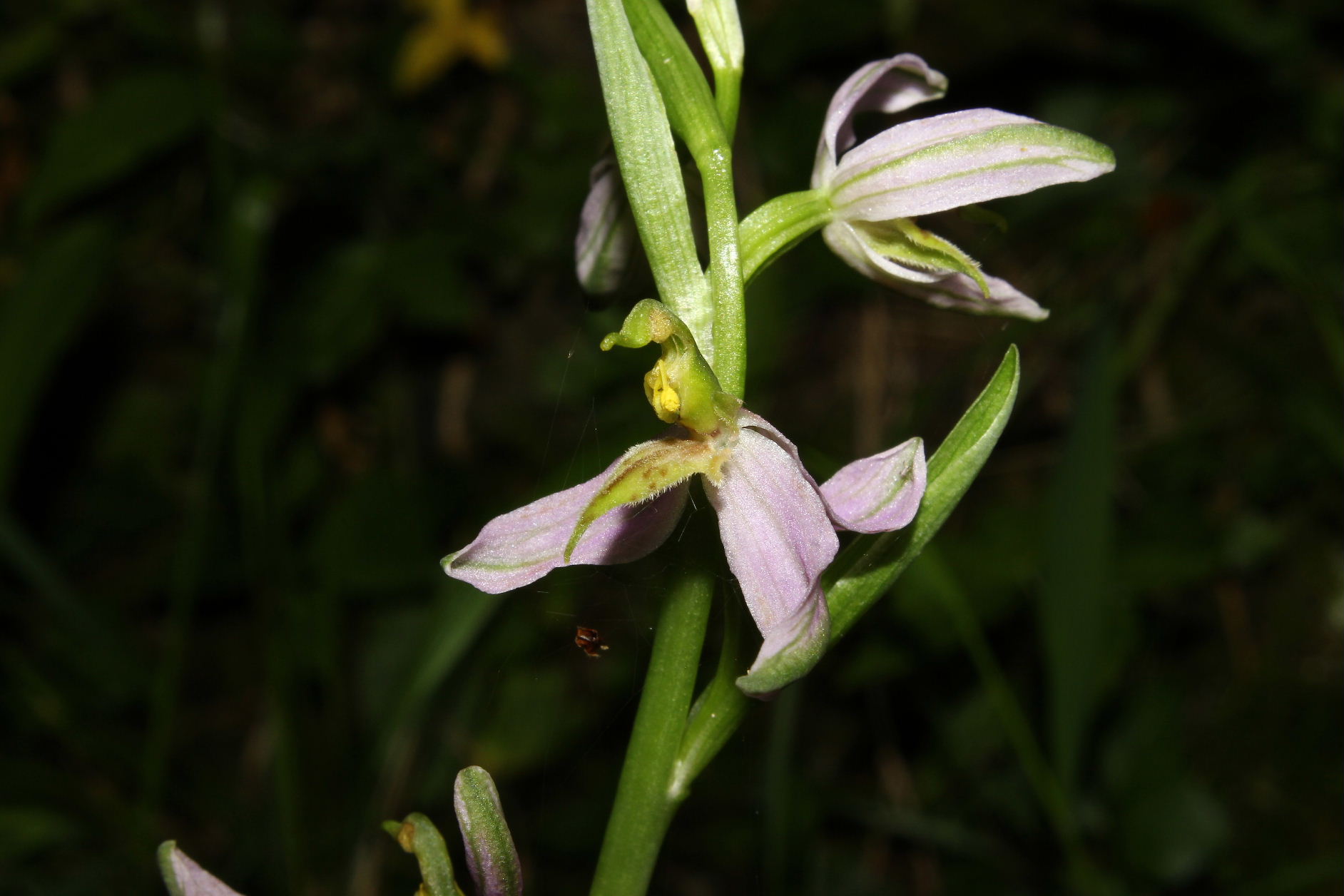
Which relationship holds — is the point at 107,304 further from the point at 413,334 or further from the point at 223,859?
the point at 223,859

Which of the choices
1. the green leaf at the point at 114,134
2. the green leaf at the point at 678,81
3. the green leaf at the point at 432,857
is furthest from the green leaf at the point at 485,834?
the green leaf at the point at 114,134

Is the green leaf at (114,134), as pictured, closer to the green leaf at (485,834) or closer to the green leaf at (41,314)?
the green leaf at (41,314)

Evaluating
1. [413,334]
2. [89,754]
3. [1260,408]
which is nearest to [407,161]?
[413,334]

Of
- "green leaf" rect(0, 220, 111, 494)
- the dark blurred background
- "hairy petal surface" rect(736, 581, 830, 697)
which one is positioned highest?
"hairy petal surface" rect(736, 581, 830, 697)

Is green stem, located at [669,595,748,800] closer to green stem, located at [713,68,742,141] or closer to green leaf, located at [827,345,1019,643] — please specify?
green leaf, located at [827,345,1019,643]

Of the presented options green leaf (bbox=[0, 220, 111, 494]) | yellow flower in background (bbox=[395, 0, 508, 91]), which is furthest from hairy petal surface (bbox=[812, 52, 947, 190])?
yellow flower in background (bbox=[395, 0, 508, 91])

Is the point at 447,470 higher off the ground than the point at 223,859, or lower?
higher
